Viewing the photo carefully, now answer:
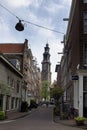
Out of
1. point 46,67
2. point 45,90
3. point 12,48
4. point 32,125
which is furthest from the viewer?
point 46,67

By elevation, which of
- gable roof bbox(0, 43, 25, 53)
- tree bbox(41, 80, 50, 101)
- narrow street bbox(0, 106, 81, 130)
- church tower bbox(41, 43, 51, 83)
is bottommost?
narrow street bbox(0, 106, 81, 130)

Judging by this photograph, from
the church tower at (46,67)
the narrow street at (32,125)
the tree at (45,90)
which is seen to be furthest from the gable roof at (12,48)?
the church tower at (46,67)

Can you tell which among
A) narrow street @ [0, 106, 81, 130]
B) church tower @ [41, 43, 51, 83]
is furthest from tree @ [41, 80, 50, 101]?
narrow street @ [0, 106, 81, 130]

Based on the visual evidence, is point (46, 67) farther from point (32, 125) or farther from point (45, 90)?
point (32, 125)

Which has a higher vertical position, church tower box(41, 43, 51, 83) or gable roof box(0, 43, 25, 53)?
church tower box(41, 43, 51, 83)

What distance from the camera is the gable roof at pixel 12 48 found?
6719 cm

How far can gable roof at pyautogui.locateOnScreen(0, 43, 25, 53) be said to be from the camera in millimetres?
67188

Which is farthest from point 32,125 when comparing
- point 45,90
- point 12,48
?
point 45,90

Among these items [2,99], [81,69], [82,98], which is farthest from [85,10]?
[2,99]

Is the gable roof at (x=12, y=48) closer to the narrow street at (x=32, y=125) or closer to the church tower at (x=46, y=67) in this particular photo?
the narrow street at (x=32, y=125)

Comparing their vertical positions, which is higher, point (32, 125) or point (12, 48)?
point (12, 48)

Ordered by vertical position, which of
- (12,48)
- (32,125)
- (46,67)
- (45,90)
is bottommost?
(32,125)

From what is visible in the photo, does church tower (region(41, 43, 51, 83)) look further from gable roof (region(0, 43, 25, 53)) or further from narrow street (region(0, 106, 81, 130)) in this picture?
narrow street (region(0, 106, 81, 130))

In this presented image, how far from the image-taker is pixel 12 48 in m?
68.6
